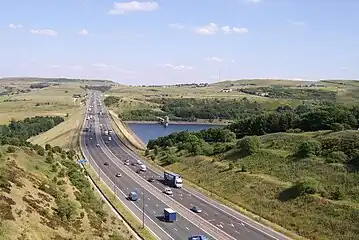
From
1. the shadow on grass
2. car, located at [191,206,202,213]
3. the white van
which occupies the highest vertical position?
the shadow on grass

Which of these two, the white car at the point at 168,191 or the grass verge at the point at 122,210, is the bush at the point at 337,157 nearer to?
the white car at the point at 168,191

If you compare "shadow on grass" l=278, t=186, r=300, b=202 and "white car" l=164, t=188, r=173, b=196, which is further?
"white car" l=164, t=188, r=173, b=196

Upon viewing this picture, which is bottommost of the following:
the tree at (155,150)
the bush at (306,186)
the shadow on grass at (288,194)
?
the tree at (155,150)

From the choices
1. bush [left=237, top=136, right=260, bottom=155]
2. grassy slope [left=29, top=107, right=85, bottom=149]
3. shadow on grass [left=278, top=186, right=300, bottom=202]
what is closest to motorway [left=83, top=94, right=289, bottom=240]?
shadow on grass [left=278, top=186, right=300, bottom=202]

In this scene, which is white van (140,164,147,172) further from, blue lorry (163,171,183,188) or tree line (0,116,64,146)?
tree line (0,116,64,146)

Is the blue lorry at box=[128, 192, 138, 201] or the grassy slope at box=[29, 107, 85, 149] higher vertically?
the blue lorry at box=[128, 192, 138, 201]

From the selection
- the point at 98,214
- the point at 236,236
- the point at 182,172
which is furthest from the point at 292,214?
the point at 182,172

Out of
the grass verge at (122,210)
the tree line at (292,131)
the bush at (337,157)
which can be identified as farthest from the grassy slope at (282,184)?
the grass verge at (122,210)
